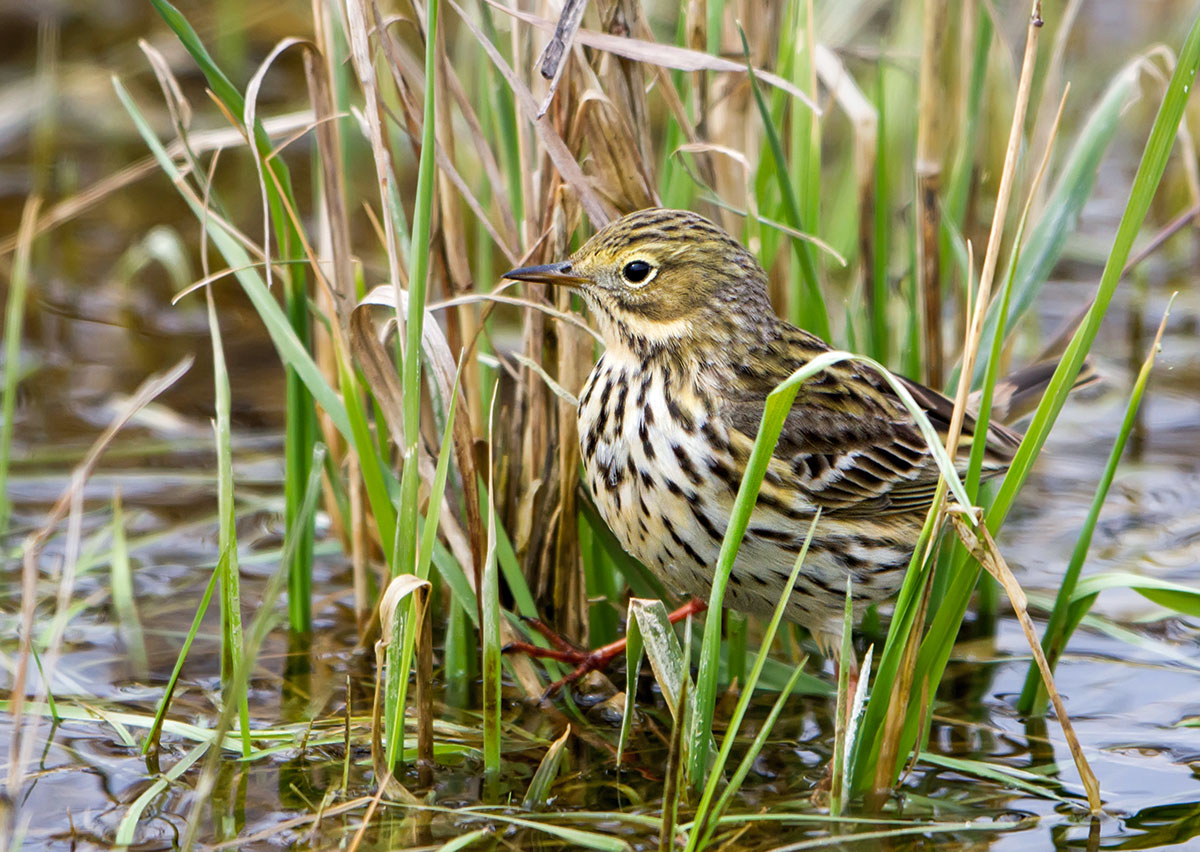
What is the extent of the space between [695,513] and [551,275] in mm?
786

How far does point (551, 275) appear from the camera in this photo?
162 inches

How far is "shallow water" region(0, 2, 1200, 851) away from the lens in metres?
3.97

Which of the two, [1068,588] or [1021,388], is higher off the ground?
[1021,388]

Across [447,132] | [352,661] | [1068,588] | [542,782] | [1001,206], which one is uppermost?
[447,132]

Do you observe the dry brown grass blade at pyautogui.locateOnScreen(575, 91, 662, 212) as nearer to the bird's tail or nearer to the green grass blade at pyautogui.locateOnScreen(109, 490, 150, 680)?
the bird's tail

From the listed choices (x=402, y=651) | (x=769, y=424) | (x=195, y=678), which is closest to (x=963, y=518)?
(x=769, y=424)

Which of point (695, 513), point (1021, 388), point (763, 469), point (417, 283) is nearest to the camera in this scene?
point (763, 469)

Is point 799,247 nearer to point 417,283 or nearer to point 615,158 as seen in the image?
point 615,158

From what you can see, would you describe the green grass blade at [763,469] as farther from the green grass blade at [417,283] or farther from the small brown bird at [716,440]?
the green grass blade at [417,283]

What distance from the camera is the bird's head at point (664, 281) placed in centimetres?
414

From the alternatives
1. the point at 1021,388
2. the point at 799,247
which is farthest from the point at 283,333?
the point at 1021,388

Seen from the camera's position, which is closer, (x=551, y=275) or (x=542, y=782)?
(x=542, y=782)

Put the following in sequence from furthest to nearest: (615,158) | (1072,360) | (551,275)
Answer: (615,158), (551,275), (1072,360)

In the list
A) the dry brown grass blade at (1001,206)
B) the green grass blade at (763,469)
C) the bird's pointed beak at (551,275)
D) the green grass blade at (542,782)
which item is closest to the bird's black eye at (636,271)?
the bird's pointed beak at (551,275)
